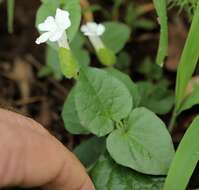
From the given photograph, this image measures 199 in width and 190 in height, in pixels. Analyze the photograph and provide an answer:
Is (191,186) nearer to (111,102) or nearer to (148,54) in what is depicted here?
(111,102)

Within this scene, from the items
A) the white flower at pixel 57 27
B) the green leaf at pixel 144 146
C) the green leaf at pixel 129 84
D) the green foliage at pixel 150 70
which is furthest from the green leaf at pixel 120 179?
the green foliage at pixel 150 70

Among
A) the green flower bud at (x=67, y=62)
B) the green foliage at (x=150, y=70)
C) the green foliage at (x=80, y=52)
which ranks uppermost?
the green flower bud at (x=67, y=62)

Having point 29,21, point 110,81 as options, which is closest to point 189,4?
point 110,81

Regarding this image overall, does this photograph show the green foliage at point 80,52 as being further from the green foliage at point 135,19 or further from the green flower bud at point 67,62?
the green flower bud at point 67,62

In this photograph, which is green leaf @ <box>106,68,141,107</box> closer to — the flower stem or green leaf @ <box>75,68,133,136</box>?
green leaf @ <box>75,68,133,136</box>

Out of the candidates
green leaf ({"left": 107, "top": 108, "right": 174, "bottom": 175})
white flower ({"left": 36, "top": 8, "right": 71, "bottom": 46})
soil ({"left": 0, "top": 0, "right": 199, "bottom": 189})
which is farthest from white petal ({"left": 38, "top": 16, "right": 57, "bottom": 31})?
soil ({"left": 0, "top": 0, "right": 199, "bottom": 189})

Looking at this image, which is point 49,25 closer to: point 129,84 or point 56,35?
point 56,35
